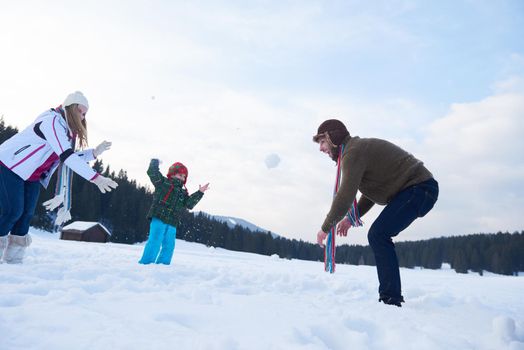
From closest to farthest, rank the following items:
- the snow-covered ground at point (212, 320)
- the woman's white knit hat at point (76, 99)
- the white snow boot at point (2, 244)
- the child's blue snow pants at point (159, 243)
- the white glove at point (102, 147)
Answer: the snow-covered ground at point (212, 320)
the white snow boot at point (2, 244)
the woman's white knit hat at point (76, 99)
the white glove at point (102, 147)
the child's blue snow pants at point (159, 243)

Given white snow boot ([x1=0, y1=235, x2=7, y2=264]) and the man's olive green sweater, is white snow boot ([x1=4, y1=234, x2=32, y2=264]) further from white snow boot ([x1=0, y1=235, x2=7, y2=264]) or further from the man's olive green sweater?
the man's olive green sweater

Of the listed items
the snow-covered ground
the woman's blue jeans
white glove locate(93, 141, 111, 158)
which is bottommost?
the snow-covered ground

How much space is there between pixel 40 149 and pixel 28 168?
27 cm

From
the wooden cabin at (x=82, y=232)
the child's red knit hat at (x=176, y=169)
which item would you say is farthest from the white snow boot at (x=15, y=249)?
the wooden cabin at (x=82, y=232)

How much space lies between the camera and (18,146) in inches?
158

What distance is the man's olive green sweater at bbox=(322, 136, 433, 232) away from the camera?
3479 millimetres

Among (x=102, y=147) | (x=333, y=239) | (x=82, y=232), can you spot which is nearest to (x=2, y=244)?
(x=102, y=147)

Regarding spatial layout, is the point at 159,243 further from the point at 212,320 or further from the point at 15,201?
the point at 212,320

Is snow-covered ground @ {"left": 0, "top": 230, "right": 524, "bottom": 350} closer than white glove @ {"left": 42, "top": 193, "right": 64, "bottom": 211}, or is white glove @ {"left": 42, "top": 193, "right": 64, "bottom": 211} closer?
snow-covered ground @ {"left": 0, "top": 230, "right": 524, "bottom": 350}

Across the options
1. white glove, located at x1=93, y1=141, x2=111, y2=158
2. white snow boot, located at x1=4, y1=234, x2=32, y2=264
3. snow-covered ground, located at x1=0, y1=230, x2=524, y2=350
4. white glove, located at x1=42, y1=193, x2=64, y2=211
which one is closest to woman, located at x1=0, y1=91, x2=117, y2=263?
white snow boot, located at x1=4, y1=234, x2=32, y2=264

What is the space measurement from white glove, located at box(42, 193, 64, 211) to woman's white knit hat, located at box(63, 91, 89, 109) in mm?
1245

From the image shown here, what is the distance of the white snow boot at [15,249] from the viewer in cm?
416

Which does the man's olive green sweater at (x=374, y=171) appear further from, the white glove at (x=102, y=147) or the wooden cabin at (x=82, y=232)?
the wooden cabin at (x=82, y=232)

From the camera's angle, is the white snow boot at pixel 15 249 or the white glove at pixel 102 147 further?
the white glove at pixel 102 147
